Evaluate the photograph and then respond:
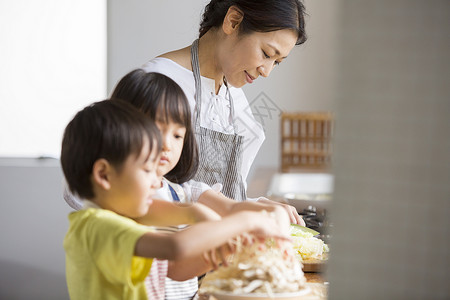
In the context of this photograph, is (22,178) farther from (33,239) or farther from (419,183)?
(419,183)

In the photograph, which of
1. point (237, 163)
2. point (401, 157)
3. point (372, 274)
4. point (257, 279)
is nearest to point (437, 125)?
point (401, 157)

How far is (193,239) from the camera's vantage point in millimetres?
802

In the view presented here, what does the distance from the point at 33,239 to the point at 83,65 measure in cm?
108

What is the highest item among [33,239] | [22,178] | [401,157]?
[401,157]

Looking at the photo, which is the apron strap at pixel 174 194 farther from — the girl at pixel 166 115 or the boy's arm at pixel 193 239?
the boy's arm at pixel 193 239

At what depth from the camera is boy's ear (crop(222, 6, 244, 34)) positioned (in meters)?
1.67

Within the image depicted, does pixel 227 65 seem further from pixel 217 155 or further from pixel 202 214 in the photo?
pixel 202 214

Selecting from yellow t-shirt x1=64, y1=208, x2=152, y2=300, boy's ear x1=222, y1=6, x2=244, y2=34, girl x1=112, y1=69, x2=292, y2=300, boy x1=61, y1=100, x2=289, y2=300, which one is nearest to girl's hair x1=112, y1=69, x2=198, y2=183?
girl x1=112, y1=69, x2=292, y2=300

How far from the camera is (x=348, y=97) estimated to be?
0.51m

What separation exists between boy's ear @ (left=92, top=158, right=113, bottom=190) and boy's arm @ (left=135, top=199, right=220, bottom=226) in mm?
163

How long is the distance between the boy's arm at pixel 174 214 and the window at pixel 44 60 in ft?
8.57

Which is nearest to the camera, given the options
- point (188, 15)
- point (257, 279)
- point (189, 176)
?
point (257, 279)

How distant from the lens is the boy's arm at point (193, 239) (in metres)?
0.80

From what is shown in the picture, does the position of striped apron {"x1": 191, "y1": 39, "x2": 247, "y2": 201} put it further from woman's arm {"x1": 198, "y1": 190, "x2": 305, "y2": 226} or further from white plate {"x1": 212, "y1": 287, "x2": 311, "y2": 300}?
white plate {"x1": 212, "y1": 287, "x2": 311, "y2": 300}
